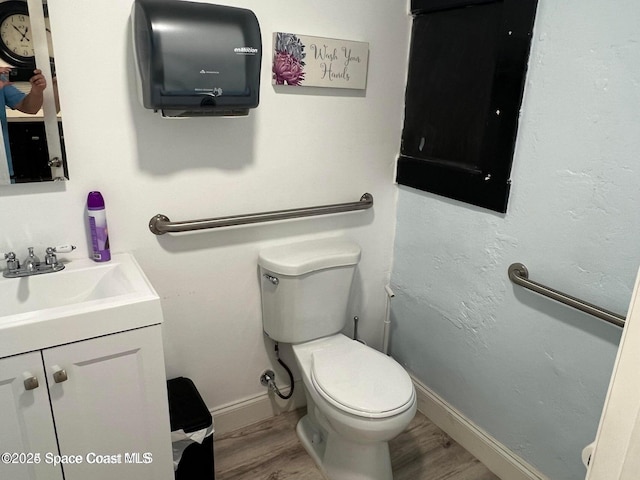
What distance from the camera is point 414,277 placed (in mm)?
2100

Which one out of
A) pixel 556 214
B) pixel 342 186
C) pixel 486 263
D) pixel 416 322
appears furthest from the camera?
pixel 416 322

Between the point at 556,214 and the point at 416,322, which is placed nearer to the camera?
the point at 556,214

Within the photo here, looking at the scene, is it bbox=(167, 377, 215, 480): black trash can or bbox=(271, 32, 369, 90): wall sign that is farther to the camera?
bbox=(271, 32, 369, 90): wall sign

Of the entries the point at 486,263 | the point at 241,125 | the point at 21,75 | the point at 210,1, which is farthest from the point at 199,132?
the point at 486,263

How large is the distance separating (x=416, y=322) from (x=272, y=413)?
0.77 m

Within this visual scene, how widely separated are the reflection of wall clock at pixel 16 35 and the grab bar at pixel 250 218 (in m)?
0.59

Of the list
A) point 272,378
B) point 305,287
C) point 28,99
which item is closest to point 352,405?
point 305,287

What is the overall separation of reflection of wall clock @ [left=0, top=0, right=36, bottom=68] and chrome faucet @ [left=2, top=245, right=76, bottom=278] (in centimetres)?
54

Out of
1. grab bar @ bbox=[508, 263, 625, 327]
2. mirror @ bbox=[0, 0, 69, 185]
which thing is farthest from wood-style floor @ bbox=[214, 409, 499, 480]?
mirror @ bbox=[0, 0, 69, 185]

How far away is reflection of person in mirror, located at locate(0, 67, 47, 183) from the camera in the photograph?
128 centimetres

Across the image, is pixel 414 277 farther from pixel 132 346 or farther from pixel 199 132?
pixel 132 346

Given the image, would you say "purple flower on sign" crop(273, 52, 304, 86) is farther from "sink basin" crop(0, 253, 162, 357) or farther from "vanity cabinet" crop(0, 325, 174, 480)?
"vanity cabinet" crop(0, 325, 174, 480)

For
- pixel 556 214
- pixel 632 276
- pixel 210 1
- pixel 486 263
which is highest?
pixel 210 1

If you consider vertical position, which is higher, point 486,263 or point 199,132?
point 199,132
